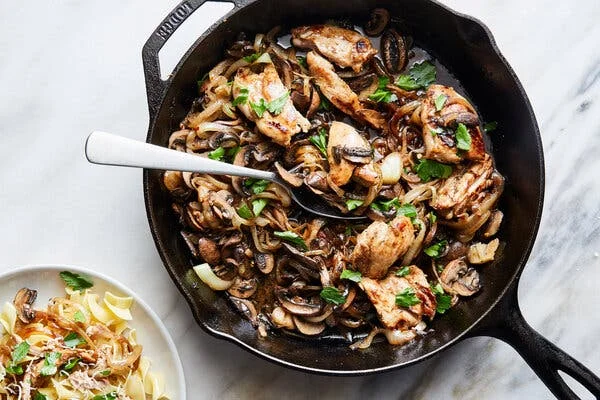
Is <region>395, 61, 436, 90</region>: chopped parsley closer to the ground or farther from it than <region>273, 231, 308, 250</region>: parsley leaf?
farther from it

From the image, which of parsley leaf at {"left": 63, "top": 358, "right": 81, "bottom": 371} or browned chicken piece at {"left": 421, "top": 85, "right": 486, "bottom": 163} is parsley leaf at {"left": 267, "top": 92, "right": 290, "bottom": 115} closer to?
browned chicken piece at {"left": 421, "top": 85, "right": 486, "bottom": 163}

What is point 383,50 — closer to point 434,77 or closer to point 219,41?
point 434,77

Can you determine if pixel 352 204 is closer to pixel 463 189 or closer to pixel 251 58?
pixel 463 189

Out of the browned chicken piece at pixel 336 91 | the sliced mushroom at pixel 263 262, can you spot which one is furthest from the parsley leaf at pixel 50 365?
the browned chicken piece at pixel 336 91

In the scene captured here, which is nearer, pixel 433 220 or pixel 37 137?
pixel 433 220

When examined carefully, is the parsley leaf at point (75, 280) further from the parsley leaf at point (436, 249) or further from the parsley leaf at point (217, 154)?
the parsley leaf at point (436, 249)

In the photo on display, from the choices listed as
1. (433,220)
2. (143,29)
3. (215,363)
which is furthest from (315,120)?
(215,363)

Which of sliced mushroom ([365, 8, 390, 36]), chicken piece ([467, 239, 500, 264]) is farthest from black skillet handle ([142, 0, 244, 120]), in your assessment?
chicken piece ([467, 239, 500, 264])
